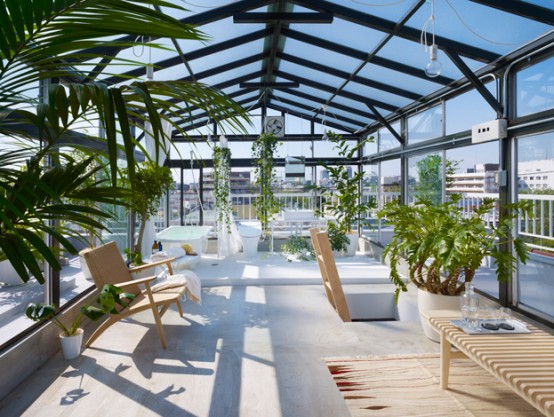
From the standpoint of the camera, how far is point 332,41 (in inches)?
195

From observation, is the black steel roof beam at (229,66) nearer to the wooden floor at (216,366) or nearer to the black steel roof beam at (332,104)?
the black steel roof beam at (332,104)

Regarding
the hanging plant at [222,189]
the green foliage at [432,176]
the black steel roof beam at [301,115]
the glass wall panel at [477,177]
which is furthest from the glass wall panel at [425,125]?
the hanging plant at [222,189]

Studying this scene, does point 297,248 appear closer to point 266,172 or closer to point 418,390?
point 266,172

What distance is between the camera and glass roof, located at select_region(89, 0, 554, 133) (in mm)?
3350

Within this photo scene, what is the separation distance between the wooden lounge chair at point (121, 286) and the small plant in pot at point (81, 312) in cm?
11

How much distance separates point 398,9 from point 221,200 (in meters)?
4.34

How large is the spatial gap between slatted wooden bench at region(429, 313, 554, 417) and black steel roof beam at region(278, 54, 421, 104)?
12.3ft

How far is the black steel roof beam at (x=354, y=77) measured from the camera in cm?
564

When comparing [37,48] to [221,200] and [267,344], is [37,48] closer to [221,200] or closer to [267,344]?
[267,344]

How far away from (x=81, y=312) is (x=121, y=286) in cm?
33

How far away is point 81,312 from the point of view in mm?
3012

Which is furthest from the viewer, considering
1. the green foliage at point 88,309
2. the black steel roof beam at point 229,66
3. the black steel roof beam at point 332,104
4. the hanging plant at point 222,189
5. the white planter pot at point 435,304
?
the black steel roof beam at point 332,104

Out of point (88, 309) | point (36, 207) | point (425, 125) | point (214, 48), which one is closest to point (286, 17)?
point (214, 48)

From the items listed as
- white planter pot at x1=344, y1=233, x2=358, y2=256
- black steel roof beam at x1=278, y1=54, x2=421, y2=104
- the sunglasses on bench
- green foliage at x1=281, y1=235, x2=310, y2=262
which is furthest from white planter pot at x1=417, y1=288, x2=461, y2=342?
white planter pot at x1=344, y1=233, x2=358, y2=256
